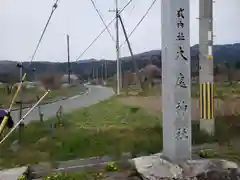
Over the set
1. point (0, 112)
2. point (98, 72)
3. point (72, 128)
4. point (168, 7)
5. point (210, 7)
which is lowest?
point (72, 128)

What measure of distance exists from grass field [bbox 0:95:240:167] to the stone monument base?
132 cm

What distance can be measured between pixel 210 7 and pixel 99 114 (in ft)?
9.94

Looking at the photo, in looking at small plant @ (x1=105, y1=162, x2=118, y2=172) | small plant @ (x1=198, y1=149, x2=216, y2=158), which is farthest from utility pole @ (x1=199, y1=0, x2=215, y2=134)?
small plant @ (x1=105, y1=162, x2=118, y2=172)

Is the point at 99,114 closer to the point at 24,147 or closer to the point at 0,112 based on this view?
the point at 24,147

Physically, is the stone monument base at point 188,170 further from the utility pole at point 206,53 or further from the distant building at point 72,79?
the utility pole at point 206,53

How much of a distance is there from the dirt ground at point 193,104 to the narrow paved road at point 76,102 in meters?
0.44

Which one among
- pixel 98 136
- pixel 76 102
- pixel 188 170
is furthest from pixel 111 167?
pixel 76 102

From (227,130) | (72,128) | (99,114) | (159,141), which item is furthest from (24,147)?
(227,130)

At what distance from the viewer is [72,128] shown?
5785 millimetres

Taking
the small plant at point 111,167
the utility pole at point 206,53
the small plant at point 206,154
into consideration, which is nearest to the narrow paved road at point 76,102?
the small plant at point 111,167

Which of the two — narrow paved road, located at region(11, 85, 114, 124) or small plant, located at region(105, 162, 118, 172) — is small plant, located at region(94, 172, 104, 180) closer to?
small plant, located at region(105, 162, 118, 172)

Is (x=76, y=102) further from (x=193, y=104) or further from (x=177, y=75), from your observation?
(x=177, y=75)

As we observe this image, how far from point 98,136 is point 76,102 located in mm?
855

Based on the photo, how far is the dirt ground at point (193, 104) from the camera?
6367 millimetres
